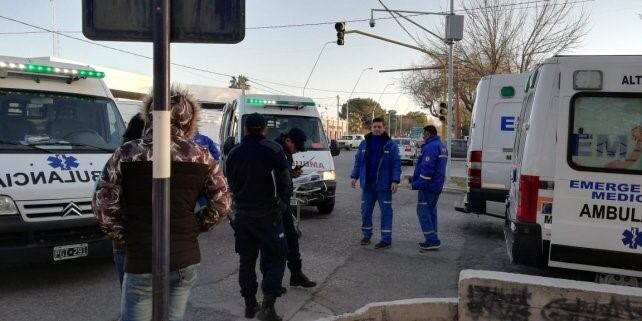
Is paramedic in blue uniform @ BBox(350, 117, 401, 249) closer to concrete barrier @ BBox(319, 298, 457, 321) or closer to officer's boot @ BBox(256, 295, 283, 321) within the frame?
officer's boot @ BBox(256, 295, 283, 321)

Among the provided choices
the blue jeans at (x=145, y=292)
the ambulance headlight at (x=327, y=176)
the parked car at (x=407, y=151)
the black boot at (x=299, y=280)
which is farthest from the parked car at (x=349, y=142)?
the blue jeans at (x=145, y=292)

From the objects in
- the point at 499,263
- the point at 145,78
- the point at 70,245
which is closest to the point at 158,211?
the point at 70,245

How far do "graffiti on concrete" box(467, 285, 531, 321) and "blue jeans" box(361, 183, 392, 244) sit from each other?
387 cm

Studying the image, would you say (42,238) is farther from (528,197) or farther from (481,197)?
(481,197)

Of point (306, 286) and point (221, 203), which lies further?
point (306, 286)

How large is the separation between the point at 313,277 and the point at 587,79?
3445 millimetres

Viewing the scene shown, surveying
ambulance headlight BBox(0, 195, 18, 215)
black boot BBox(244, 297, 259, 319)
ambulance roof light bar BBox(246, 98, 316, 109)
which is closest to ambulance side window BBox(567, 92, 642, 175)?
black boot BBox(244, 297, 259, 319)

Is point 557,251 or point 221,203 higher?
point 221,203

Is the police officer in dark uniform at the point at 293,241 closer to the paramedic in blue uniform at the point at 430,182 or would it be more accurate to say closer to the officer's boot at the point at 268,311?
the officer's boot at the point at 268,311

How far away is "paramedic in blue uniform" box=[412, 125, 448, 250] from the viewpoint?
7457mm

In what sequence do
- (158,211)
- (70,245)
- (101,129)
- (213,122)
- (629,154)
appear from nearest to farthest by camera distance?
(158,211) < (629,154) < (70,245) < (101,129) < (213,122)

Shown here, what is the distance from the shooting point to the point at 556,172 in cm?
477

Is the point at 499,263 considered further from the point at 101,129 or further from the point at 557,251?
the point at 101,129

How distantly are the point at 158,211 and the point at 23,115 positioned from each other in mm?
4316
